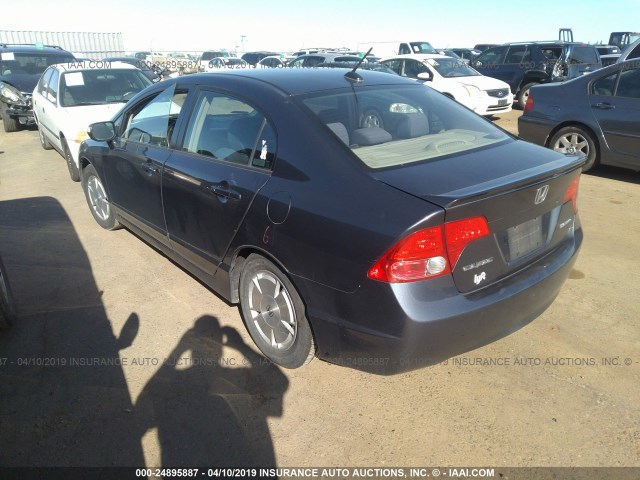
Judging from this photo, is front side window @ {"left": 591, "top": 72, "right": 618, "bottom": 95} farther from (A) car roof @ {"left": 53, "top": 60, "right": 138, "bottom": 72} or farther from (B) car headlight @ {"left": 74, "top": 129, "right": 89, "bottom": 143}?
(A) car roof @ {"left": 53, "top": 60, "right": 138, "bottom": 72}

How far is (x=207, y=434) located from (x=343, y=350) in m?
0.81

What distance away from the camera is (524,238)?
7.87 feet

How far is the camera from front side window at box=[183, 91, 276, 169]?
2.73 m

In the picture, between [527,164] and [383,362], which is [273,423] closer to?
[383,362]

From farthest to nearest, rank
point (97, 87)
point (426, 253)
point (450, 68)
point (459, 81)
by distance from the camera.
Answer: point (450, 68), point (459, 81), point (97, 87), point (426, 253)

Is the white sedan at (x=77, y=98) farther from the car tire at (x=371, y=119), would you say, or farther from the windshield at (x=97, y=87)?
the car tire at (x=371, y=119)

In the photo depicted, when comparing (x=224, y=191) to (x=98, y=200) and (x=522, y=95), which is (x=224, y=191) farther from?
(x=522, y=95)

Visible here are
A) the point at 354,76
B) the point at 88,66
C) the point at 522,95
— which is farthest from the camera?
the point at 522,95

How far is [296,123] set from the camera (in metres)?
2.59

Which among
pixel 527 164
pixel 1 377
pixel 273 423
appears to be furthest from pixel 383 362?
pixel 1 377

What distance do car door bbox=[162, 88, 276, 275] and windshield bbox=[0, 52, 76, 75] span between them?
988 cm

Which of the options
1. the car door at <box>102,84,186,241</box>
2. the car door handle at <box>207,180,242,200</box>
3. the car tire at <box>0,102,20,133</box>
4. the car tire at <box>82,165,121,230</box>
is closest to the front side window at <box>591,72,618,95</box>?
the car door at <box>102,84,186,241</box>

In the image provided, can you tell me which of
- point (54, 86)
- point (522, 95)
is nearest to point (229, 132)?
point (54, 86)

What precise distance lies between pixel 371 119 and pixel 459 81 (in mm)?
9975
